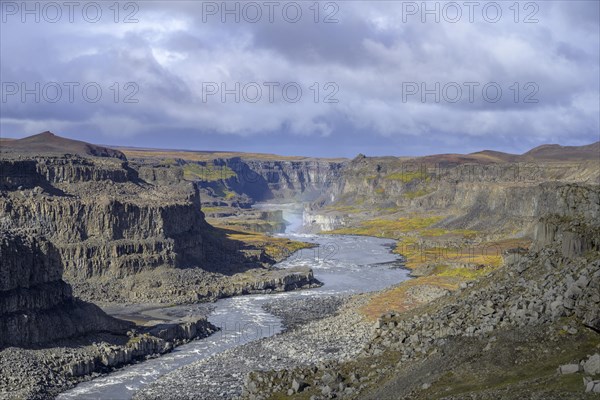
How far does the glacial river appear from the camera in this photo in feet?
242

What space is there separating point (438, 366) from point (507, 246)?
126 meters

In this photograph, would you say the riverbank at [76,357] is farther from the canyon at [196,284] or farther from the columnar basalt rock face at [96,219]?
the columnar basalt rock face at [96,219]

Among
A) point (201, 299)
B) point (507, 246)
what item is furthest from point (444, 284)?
point (507, 246)

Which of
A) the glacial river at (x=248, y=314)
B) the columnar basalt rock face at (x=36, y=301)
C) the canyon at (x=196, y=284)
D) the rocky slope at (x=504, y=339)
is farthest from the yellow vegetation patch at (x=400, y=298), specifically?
the rocky slope at (x=504, y=339)

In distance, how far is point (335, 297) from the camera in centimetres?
12488

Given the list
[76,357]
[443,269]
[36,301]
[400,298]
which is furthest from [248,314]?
[443,269]

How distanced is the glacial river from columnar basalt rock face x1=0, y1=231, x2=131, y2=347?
8805 mm

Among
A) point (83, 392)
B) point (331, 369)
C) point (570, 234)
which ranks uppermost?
point (570, 234)

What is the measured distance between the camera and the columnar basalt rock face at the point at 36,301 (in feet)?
257

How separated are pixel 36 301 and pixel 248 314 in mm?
37059

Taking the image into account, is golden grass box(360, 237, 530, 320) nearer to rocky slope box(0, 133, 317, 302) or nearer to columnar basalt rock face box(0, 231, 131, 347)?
rocky slope box(0, 133, 317, 302)

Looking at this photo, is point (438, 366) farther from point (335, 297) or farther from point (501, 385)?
point (335, 297)

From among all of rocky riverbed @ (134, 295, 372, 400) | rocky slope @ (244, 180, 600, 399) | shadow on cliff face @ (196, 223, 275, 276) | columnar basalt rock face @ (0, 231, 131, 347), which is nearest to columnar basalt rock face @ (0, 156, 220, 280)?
shadow on cliff face @ (196, 223, 275, 276)

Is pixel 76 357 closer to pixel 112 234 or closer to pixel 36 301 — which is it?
pixel 36 301
